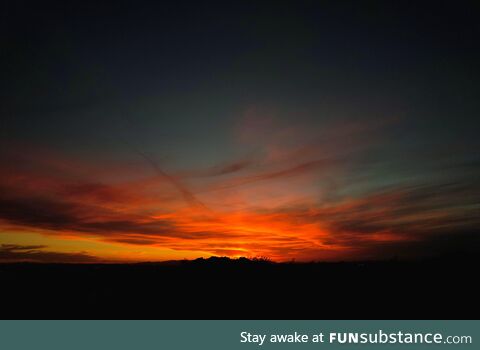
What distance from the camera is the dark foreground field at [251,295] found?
51.6 ft

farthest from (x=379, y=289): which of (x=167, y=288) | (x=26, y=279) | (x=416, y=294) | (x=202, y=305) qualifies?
(x=26, y=279)

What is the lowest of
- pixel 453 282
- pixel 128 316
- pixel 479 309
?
pixel 128 316

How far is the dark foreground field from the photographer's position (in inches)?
619

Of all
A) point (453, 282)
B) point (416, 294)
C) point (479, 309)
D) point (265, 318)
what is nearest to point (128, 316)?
point (265, 318)

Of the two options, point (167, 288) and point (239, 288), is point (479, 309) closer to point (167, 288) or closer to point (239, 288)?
point (239, 288)

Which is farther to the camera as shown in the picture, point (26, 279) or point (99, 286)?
point (26, 279)

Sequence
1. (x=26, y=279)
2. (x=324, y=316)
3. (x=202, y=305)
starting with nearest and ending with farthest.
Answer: (x=324, y=316)
(x=202, y=305)
(x=26, y=279)

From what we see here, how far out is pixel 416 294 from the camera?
676 inches

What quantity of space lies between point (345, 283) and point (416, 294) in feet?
11.4

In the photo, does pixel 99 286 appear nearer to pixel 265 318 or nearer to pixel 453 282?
pixel 265 318

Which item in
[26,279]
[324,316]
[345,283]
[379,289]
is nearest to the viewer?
[324,316]

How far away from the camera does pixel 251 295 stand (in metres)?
17.7

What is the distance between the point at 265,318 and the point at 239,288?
11.9 feet

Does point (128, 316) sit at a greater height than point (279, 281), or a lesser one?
lesser
